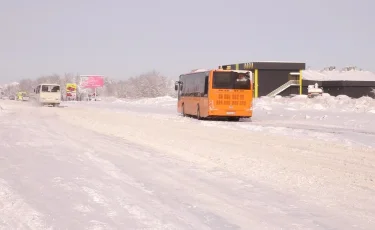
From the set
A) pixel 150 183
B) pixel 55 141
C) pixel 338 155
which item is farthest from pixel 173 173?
pixel 55 141

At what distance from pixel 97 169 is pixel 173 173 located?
144 centimetres

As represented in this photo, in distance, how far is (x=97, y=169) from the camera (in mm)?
8859

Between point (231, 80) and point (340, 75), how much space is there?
6611 centimetres

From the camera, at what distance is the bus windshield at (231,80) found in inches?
1055

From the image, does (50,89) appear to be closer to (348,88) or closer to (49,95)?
(49,95)

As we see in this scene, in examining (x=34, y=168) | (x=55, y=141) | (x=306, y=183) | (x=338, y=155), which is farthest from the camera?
(x=55, y=141)

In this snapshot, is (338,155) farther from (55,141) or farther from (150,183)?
(55,141)

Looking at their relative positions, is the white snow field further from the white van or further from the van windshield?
the van windshield

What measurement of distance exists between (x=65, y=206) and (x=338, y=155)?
781 centimetres

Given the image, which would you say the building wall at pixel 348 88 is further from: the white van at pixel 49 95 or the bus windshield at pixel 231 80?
the bus windshield at pixel 231 80

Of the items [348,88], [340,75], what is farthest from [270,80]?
[340,75]

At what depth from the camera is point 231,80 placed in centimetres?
2708

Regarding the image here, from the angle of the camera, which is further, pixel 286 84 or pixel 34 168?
pixel 286 84

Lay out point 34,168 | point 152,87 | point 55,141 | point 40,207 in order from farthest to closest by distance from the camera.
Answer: point 152,87, point 55,141, point 34,168, point 40,207
